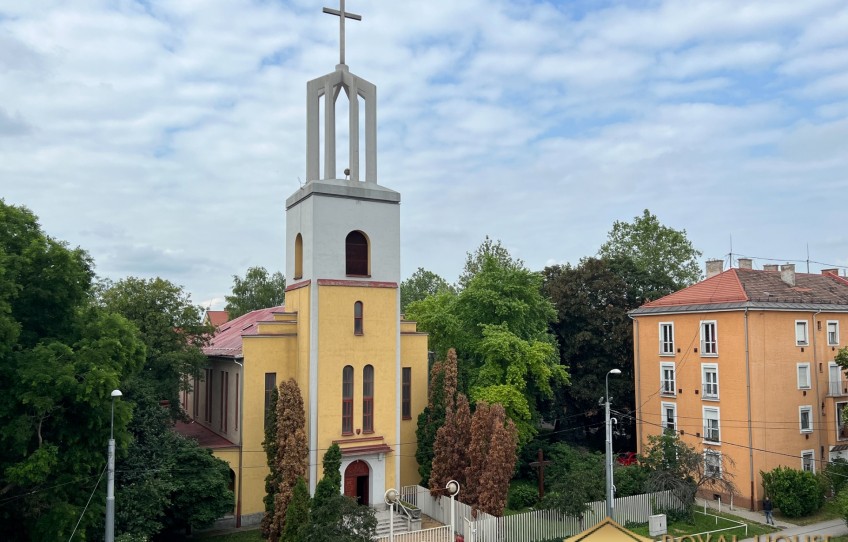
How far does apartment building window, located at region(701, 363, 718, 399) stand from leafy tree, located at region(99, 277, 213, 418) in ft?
84.6

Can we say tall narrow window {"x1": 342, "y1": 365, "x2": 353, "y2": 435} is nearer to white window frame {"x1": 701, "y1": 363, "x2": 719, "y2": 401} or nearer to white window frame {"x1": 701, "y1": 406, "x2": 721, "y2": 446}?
white window frame {"x1": 701, "y1": 406, "x2": 721, "y2": 446}

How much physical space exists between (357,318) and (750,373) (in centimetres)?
1948

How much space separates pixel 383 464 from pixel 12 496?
1439cm

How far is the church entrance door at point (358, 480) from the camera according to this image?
29.0 metres

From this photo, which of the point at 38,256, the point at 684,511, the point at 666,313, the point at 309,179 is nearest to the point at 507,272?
the point at 666,313

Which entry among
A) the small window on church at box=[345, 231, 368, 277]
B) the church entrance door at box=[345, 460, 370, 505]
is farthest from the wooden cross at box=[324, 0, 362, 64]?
the church entrance door at box=[345, 460, 370, 505]

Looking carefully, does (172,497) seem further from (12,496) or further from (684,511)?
(684,511)

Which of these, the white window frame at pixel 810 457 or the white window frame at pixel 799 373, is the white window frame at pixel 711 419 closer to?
the white window frame at pixel 810 457

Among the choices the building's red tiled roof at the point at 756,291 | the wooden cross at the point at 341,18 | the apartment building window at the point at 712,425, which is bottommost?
the apartment building window at the point at 712,425

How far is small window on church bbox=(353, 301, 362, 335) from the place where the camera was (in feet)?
97.3

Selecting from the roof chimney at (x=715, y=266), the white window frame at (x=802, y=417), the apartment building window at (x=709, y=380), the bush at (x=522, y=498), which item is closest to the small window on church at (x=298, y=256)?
the bush at (x=522, y=498)

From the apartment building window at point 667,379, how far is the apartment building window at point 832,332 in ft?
27.1

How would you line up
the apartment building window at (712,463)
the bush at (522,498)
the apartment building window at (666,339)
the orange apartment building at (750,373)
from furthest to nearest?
1. the apartment building window at (666,339)
2. the orange apartment building at (750,373)
3. the apartment building window at (712,463)
4. the bush at (522,498)

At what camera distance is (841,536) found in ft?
88.2
